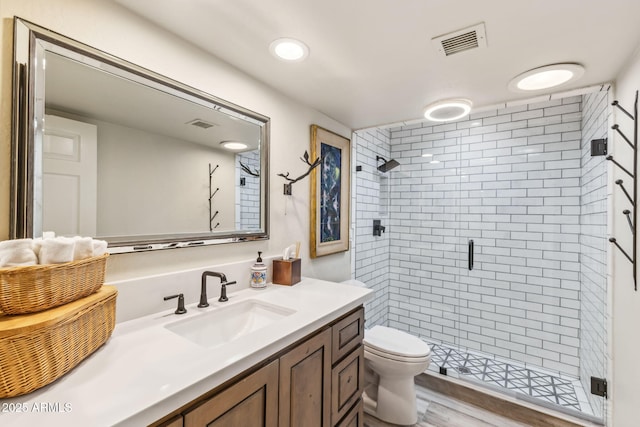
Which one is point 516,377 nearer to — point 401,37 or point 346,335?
point 346,335

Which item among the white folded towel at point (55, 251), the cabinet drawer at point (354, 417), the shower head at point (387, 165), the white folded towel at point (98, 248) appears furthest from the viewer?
the shower head at point (387, 165)

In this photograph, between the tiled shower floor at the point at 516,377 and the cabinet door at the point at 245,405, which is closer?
the cabinet door at the point at 245,405

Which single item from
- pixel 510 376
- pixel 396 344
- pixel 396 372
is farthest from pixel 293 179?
pixel 510 376

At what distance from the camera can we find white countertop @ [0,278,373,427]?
0.61 metres

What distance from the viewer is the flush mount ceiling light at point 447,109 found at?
6.54 ft

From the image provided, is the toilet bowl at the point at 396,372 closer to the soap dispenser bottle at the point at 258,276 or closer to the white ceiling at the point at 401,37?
the soap dispenser bottle at the point at 258,276

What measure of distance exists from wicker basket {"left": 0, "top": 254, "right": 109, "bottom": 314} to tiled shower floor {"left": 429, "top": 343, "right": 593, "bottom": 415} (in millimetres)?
2584

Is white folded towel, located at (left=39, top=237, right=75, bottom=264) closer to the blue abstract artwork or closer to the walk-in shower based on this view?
the blue abstract artwork

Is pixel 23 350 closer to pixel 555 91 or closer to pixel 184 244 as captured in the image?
pixel 184 244

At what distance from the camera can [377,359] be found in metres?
1.95

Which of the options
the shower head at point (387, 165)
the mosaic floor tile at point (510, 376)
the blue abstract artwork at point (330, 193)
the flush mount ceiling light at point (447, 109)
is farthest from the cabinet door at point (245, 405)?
the shower head at point (387, 165)

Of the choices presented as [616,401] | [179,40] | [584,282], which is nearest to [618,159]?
[584,282]

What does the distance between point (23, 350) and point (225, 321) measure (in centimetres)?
75

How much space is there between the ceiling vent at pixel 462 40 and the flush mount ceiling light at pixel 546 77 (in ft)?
1.55
